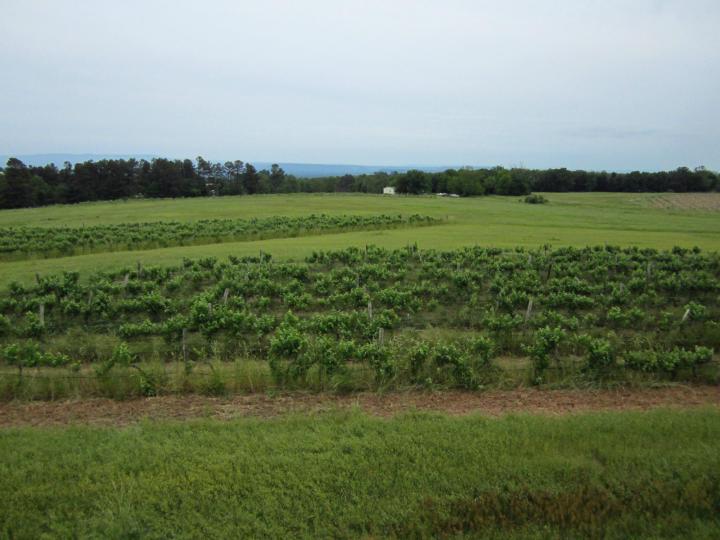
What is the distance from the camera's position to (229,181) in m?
129

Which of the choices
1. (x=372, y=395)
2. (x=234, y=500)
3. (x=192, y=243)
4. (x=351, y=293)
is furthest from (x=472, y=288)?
(x=192, y=243)

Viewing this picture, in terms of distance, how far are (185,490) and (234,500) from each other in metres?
0.68

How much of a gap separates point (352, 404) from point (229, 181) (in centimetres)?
12550

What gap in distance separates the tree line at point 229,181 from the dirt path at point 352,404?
102 m

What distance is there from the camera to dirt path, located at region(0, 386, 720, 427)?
9500mm

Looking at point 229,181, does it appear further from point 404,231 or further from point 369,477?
point 369,477

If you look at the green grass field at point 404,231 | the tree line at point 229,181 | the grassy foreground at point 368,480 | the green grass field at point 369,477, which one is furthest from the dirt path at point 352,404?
the tree line at point 229,181

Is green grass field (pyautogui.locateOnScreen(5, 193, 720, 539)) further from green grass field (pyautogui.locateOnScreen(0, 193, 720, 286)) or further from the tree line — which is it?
the tree line

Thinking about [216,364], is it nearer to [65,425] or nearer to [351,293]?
[65,425]

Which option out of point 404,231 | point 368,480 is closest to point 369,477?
point 368,480

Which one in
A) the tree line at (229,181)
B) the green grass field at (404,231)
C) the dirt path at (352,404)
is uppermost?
the tree line at (229,181)

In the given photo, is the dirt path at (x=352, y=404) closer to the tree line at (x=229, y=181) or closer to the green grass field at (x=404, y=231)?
the green grass field at (x=404, y=231)

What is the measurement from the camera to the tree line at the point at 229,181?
102m

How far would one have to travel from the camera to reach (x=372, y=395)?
10.5 m
